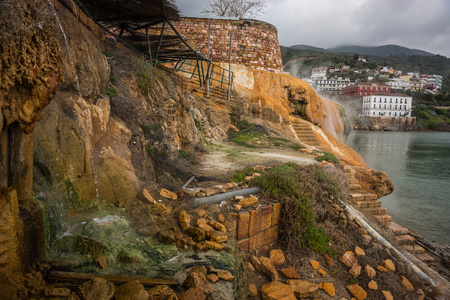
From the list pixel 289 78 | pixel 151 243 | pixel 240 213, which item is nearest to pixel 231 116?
pixel 289 78

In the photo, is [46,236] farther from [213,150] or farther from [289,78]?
[289,78]

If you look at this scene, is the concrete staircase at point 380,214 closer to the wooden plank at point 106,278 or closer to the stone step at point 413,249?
the stone step at point 413,249

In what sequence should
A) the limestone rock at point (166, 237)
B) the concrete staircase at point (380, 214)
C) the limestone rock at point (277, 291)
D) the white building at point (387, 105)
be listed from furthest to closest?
the white building at point (387, 105) → the concrete staircase at point (380, 214) → the limestone rock at point (277, 291) → the limestone rock at point (166, 237)

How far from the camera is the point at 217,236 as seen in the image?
340 centimetres

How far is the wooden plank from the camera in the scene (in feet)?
7.80

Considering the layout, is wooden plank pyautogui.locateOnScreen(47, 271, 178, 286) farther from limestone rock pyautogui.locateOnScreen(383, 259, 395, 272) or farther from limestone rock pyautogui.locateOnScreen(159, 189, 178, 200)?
limestone rock pyautogui.locateOnScreen(383, 259, 395, 272)

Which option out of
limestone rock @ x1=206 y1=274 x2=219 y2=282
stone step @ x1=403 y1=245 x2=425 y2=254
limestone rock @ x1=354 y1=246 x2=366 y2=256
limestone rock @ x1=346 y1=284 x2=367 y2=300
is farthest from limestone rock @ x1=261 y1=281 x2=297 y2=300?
stone step @ x1=403 y1=245 x2=425 y2=254

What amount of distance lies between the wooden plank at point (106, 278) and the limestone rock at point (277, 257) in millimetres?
2092

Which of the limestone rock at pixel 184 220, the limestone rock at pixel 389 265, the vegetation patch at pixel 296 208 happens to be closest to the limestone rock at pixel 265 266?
the vegetation patch at pixel 296 208

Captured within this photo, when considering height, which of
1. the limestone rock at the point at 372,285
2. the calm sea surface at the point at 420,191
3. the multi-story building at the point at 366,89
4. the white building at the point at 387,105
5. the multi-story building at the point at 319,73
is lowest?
the calm sea surface at the point at 420,191

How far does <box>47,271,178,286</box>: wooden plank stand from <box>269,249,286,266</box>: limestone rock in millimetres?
2092

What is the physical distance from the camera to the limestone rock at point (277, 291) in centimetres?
335

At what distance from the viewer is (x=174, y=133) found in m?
6.77

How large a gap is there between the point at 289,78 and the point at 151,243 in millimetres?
16489
